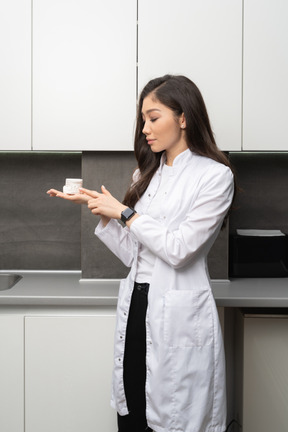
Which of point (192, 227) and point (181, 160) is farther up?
point (181, 160)

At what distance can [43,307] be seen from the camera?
209 cm

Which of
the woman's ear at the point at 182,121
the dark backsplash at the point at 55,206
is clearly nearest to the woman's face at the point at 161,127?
the woman's ear at the point at 182,121

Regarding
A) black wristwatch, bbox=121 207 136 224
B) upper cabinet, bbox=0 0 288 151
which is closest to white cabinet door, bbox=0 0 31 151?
upper cabinet, bbox=0 0 288 151

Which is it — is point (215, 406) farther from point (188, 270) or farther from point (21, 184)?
point (21, 184)

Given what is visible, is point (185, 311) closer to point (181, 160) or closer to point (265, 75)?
point (181, 160)

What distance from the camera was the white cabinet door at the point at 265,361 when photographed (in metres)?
2.10

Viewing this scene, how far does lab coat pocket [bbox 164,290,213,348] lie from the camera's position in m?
1.62

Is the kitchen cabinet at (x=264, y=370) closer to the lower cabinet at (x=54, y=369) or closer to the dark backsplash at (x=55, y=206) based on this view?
the lower cabinet at (x=54, y=369)

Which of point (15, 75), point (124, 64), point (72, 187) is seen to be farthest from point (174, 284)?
point (15, 75)

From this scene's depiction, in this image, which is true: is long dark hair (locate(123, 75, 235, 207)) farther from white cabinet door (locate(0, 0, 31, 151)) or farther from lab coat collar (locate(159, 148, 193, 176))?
white cabinet door (locate(0, 0, 31, 151))

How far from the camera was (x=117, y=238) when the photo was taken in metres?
1.86

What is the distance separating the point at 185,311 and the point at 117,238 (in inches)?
15.2

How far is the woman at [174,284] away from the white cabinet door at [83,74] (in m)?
0.48

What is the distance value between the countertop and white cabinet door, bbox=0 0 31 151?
1.96ft
